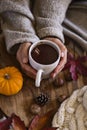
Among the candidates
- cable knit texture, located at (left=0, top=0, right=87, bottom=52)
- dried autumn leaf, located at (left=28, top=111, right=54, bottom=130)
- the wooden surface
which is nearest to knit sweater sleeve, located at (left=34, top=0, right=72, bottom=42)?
cable knit texture, located at (left=0, top=0, right=87, bottom=52)

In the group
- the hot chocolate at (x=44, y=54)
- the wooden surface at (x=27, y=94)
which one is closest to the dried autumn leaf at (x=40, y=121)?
the wooden surface at (x=27, y=94)

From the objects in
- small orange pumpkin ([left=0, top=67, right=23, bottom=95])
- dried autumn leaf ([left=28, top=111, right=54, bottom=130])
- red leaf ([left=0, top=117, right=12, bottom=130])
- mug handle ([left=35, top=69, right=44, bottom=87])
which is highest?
mug handle ([left=35, top=69, right=44, bottom=87])

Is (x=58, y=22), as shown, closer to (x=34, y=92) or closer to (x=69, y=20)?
(x=69, y=20)

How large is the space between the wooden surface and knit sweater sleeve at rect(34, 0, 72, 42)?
0.37ft

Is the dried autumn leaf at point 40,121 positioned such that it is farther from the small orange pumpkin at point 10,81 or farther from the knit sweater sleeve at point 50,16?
the knit sweater sleeve at point 50,16

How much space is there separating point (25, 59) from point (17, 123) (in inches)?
6.6

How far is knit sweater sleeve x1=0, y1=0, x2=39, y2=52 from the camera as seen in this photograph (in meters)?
0.93

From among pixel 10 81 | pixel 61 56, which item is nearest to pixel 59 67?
pixel 61 56

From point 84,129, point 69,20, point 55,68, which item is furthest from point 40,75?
point 69,20

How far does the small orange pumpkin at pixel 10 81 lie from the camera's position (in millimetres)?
874

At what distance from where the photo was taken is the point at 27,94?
35.4 inches

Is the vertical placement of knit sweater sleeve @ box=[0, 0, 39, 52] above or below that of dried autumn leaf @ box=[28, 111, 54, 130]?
above

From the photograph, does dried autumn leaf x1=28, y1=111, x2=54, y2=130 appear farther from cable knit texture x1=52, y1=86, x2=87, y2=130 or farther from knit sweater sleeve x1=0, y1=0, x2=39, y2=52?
knit sweater sleeve x1=0, y1=0, x2=39, y2=52

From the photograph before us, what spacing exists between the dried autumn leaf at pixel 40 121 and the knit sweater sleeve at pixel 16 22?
203mm
